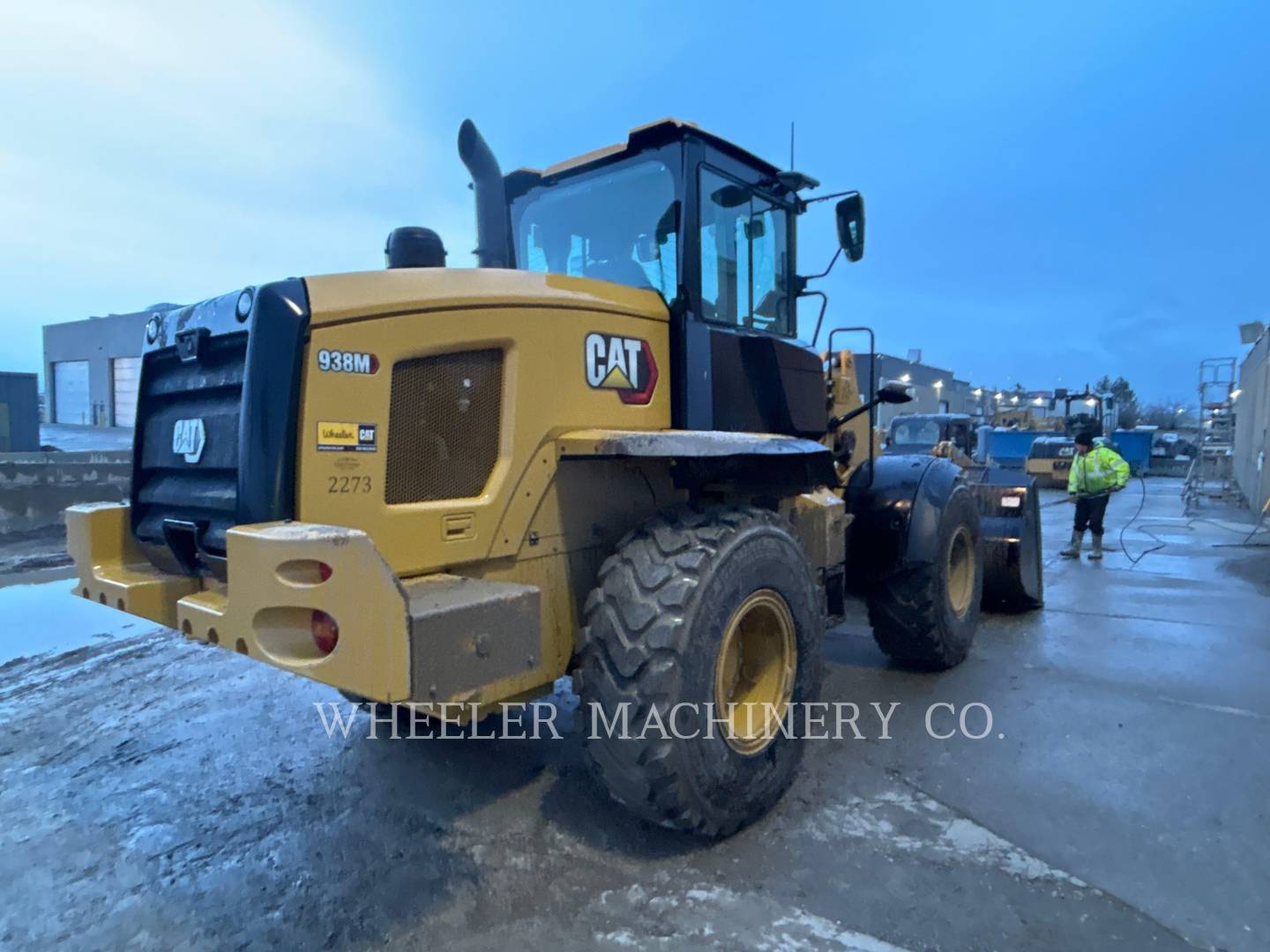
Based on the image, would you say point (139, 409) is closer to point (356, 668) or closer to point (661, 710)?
point (356, 668)

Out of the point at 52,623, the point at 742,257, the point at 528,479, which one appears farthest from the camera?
the point at 52,623

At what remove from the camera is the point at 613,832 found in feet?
10.5

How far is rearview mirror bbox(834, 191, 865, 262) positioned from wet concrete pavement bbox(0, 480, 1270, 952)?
2494 millimetres

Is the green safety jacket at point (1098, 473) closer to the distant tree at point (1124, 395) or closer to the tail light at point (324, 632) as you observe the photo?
the tail light at point (324, 632)

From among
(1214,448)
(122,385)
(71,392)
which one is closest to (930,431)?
(1214,448)

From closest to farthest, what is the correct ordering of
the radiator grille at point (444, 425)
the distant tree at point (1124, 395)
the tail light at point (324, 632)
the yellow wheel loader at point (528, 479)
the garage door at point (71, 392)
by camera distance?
the tail light at point (324, 632) < the yellow wheel loader at point (528, 479) < the radiator grille at point (444, 425) < the garage door at point (71, 392) < the distant tree at point (1124, 395)

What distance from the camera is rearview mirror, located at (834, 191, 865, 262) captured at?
430cm

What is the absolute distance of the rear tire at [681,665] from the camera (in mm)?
2758

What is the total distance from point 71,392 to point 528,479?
5103cm

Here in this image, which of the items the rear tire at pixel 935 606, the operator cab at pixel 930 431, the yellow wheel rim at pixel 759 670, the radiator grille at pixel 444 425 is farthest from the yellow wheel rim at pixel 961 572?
the operator cab at pixel 930 431

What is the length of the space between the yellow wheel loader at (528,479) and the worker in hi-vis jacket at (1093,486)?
7129 mm

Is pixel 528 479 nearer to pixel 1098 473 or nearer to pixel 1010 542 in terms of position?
pixel 1010 542

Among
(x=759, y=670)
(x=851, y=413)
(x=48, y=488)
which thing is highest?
(x=851, y=413)

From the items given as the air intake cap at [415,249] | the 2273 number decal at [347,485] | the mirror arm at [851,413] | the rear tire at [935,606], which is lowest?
the rear tire at [935,606]
